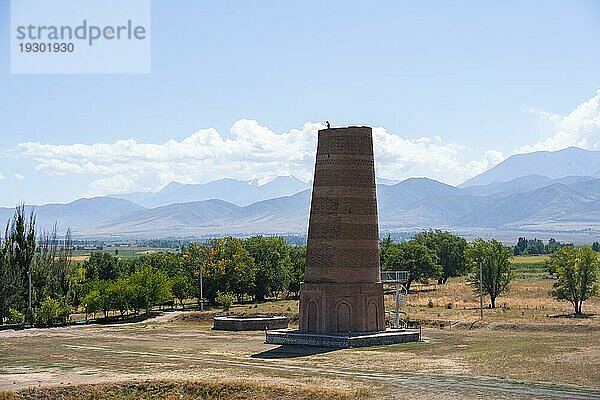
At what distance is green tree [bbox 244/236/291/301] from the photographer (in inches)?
3563

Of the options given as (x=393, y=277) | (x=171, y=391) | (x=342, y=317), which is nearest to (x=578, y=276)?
(x=393, y=277)

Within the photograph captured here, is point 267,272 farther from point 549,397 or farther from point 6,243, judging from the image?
point 549,397

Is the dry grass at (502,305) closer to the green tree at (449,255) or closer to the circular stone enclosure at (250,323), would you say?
the green tree at (449,255)

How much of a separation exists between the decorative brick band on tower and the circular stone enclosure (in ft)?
36.1

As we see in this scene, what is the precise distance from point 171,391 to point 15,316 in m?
39.0

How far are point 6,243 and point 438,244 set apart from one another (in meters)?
59.3

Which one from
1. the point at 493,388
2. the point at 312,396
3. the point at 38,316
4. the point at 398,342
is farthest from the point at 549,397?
the point at 38,316

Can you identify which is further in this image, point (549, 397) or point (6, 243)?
point (6, 243)

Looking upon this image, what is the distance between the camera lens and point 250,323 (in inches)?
2569

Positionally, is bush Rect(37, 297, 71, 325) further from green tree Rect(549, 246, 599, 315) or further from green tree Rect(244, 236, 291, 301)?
green tree Rect(549, 246, 599, 315)

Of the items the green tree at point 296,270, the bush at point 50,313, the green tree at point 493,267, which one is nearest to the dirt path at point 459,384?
the bush at point 50,313

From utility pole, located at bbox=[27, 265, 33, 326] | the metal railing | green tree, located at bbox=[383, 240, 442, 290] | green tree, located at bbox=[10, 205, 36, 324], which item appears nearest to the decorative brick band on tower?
the metal railing

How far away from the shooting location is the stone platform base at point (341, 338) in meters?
51.4

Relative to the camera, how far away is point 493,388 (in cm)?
3634
